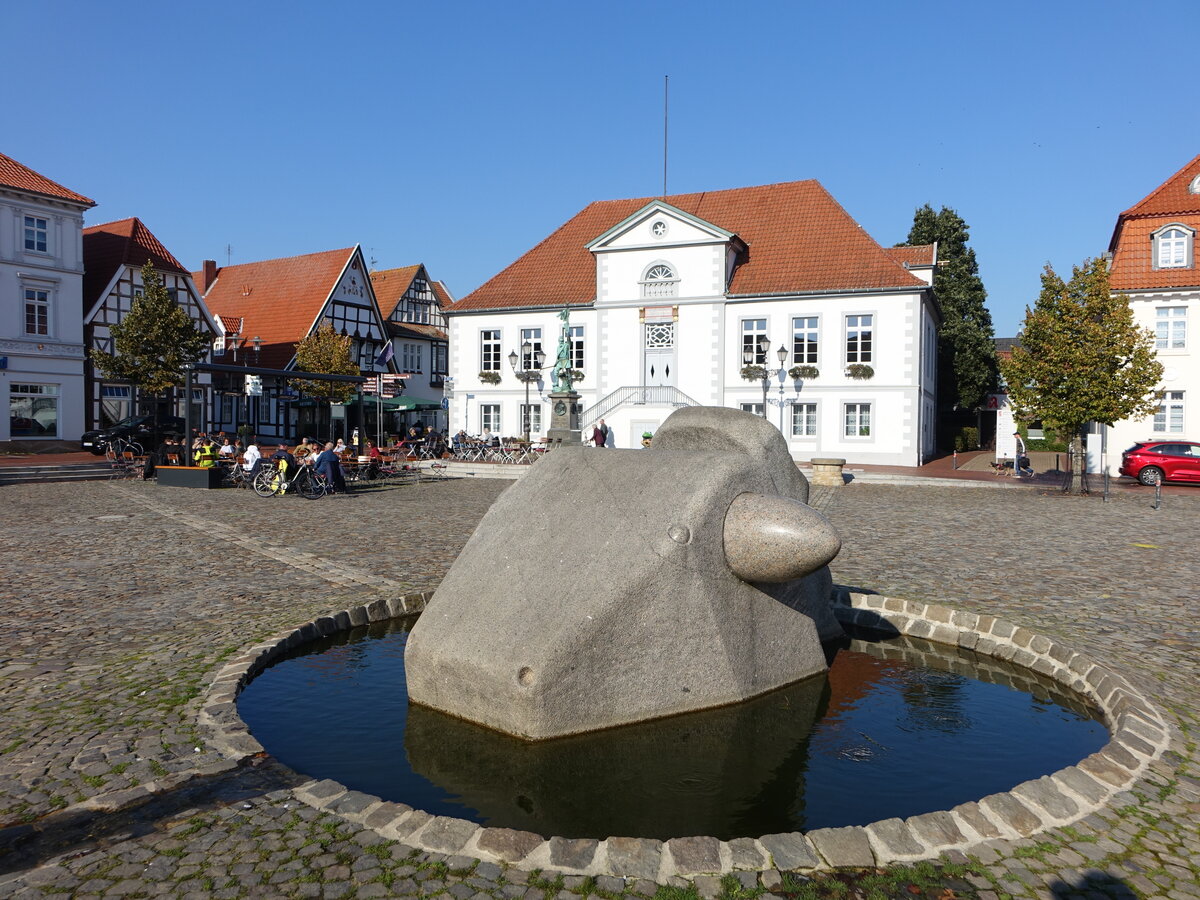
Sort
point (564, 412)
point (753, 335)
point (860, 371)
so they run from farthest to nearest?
1. point (753, 335)
2. point (860, 371)
3. point (564, 412)

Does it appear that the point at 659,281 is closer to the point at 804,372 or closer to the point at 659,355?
the point at 659,355

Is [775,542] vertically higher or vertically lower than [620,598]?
higher

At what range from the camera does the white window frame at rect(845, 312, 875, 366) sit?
1330 inches

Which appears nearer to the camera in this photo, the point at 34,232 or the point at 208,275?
the point at 34,232

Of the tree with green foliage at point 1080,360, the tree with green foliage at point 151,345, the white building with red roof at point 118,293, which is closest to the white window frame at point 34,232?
the white building with red roof at point 118,293

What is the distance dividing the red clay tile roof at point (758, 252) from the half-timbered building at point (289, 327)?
33.5ft

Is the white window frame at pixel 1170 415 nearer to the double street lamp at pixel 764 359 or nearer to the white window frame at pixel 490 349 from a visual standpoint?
the double street lamp at pixel 764 359

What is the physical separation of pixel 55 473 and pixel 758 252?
26202mm

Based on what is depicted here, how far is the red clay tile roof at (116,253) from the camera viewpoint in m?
39.0

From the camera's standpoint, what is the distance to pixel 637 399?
120ft

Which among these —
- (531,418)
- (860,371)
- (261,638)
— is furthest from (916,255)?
(261,638)

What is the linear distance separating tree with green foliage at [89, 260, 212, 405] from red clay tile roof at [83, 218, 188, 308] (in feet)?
18.0

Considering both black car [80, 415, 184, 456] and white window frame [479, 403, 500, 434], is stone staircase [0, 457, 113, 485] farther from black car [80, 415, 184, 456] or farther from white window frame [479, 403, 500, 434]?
white window frame [479, 403, 500, 434]

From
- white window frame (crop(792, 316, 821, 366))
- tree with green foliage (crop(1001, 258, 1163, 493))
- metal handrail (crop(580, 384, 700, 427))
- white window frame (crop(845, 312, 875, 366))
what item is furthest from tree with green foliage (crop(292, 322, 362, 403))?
tree with green foliage (crop(1001, 258, 1163, 493))
